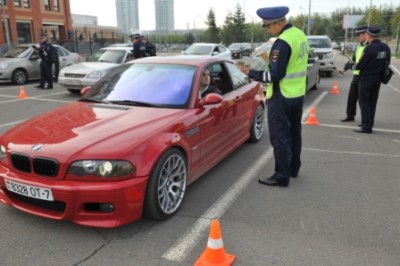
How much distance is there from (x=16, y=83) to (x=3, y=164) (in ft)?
40.4

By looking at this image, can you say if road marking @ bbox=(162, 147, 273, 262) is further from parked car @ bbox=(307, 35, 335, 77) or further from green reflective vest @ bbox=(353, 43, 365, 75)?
parked car @ bbox=(307, 35, 335, 77)

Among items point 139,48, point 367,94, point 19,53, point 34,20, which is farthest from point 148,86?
point 34,20

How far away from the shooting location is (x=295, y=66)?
14.2 ft

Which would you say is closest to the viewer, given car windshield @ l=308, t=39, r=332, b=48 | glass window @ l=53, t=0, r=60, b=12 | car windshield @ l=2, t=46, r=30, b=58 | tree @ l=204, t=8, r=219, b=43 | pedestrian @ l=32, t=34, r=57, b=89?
pedestrian @ l=32, t=34, r=57, b=89

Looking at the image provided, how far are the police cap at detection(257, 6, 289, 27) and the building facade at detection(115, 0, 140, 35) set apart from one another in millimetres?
113817

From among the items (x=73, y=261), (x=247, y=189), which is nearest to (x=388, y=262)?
(x=247, y=189)

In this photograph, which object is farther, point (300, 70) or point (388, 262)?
point (300, 70)

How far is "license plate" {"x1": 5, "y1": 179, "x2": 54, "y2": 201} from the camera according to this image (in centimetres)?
320

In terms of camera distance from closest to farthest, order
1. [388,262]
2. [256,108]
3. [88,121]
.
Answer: [388,262]
[88,121]
[256,108]

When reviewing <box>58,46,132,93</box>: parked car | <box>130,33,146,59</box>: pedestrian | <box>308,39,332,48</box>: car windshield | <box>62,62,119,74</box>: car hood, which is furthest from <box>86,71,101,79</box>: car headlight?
<box>308,39,332,48</box>: car windshield

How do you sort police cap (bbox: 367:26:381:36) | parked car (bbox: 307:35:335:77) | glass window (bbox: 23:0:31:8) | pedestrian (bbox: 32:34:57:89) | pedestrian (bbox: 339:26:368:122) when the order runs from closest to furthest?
police cap (bbox: 367:26:381:36) < pedestrian (bbox: 339:26:368:122) < pedestrian (bbox: 32:34:57:89) < parked car (bbox: 307:35:335:77) < glass window (bbox: 23:0:31:8)

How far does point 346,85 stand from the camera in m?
14.5

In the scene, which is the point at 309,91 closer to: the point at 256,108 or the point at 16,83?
the point at 256,108

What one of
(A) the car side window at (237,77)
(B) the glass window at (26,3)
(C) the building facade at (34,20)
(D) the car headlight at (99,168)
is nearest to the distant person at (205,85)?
(A) the car side window at (237,77)
